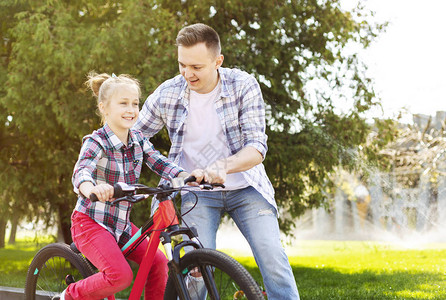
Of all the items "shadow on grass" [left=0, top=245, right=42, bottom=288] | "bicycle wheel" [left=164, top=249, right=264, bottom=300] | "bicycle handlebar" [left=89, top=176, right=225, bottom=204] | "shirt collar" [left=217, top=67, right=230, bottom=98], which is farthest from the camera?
"shadow on grass" [left=0, top=245, right=42, bottom=288]

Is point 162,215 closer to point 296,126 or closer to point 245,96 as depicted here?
point 245,96

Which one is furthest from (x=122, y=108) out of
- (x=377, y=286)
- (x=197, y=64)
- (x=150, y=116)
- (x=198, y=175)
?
(x=377, y=286)

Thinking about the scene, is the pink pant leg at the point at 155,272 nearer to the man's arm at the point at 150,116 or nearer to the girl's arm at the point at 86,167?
the girl's arm at the point at 86,167

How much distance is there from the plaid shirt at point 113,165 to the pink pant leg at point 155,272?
0.51 feet

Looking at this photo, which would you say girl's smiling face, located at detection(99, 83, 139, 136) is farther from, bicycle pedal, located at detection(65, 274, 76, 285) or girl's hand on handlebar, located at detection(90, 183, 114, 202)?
bicycle pedal, located at detection(65, 274, 76, 285)

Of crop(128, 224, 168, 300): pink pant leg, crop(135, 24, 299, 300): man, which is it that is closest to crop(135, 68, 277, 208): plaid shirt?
crop(135, 24, 299, 300): man

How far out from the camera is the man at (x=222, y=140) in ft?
10.5

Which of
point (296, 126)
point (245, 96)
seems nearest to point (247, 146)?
point (245, 96)

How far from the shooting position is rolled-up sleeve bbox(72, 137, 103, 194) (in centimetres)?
304

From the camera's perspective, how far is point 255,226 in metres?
3.26

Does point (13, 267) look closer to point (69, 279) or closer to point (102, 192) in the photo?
point (69, 279)

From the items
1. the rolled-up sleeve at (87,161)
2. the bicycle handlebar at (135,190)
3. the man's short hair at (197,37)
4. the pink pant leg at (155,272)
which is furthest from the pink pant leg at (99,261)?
the man's short hair at (197,37)

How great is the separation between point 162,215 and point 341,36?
29.8 feet

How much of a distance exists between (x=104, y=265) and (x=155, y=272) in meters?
0.33
